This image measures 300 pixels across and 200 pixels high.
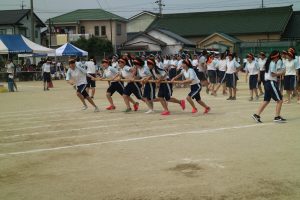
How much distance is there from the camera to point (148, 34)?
4838cm

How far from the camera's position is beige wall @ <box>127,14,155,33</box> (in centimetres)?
6838

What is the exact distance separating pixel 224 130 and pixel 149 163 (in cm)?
331

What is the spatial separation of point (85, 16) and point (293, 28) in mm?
27132

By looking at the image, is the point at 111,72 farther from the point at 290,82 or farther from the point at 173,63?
the point at 173,63

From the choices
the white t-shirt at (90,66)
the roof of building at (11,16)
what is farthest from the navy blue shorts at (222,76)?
the roof of building at (11,16)

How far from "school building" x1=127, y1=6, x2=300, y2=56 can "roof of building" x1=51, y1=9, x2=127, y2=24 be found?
5.17m

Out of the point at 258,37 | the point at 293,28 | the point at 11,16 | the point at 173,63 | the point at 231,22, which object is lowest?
the point at 173,63

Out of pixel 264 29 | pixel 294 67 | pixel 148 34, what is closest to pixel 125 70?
pixel 294 67

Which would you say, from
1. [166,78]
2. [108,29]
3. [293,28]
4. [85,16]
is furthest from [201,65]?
[293,28]

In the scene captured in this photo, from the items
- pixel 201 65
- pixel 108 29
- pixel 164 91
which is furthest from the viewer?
pixel 108 29

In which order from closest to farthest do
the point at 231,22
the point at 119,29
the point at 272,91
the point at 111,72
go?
1. the point at 272,91
2. the point at 111,72
3. the point at 119,29
4. the point at 231,22

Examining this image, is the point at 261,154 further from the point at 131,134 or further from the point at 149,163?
the point at 131,134

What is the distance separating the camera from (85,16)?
180ft

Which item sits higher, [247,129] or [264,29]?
[264,29]
